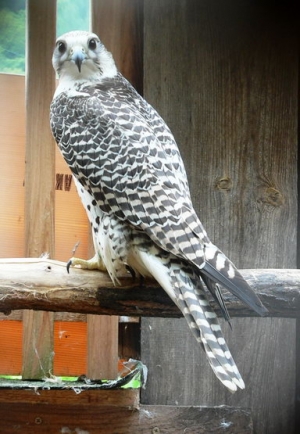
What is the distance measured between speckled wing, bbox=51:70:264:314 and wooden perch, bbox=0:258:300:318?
18 centimetres

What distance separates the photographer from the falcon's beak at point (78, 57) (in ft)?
10.1

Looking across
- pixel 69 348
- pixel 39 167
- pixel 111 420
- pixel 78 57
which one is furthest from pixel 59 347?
pixel 78 57

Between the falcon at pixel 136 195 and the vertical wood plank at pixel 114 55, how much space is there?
10 centimetres

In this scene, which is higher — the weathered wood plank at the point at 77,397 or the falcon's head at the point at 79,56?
the falcon's head at the point at 79,56

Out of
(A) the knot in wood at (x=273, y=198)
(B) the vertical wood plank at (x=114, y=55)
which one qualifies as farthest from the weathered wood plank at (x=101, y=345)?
(A) the knot in wood at (x=273, y=198)

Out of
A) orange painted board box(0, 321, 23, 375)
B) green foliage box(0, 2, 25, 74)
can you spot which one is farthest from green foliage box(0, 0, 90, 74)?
orange painted board box(0, 321, 23, 375)

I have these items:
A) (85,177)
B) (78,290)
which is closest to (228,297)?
(78,290)

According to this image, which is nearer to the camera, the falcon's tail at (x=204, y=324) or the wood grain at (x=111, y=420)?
the falcon's tail at (x=204, y=324)

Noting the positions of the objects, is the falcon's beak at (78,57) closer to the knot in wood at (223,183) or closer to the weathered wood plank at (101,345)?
the knot in wood at (223,183)

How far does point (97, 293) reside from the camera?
2.56 meters

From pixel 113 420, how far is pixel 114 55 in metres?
1.42

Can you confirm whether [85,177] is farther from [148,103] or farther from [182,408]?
[182,408]

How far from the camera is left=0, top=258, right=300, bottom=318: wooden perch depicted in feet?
8.20

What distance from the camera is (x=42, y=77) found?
3.06 m
